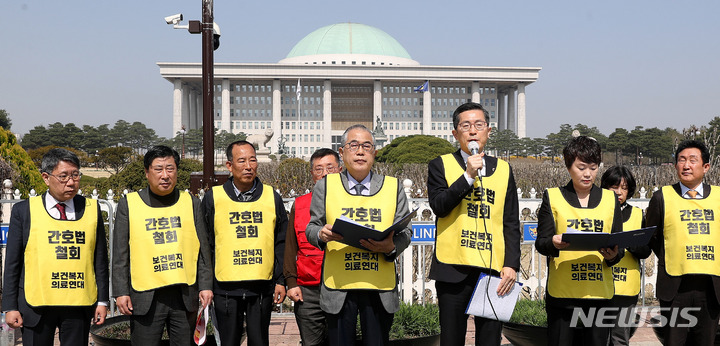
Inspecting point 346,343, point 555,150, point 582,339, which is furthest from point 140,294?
point 555,150

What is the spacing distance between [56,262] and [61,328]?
1.25 feet

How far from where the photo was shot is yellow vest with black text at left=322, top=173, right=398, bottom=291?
3172 millimetres

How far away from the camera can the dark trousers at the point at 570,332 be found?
3.39 meters

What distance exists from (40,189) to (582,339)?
8397mm

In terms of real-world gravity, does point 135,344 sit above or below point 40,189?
below

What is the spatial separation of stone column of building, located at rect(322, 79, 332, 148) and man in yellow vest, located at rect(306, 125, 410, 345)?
257 ft

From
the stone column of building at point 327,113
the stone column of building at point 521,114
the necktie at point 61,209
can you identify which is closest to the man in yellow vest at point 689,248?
the necktie at point 61,209

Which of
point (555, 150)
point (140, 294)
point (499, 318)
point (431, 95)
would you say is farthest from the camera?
point (431, 95)

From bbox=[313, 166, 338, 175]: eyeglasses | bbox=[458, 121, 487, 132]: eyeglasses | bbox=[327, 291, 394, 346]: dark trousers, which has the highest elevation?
bbox=[458, 121, 487, 132]: eyeglasses

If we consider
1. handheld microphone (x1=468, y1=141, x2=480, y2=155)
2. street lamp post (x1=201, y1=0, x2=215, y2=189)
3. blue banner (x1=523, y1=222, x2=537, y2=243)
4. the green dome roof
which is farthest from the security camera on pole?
the green dome roof

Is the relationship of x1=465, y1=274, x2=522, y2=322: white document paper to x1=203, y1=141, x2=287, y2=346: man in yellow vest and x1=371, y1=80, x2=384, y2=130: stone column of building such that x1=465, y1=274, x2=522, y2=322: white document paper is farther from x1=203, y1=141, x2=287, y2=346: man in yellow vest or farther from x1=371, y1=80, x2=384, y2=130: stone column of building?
x1=371, y1=80, x2=384, y2=130: stone column of building

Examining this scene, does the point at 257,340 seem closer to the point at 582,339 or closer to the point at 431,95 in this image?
the point at 582,339

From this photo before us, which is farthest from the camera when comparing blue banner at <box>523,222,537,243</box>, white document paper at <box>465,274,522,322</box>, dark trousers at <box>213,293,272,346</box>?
blue banner at <box>523,222,537,243</box>

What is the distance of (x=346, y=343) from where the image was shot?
320cm
